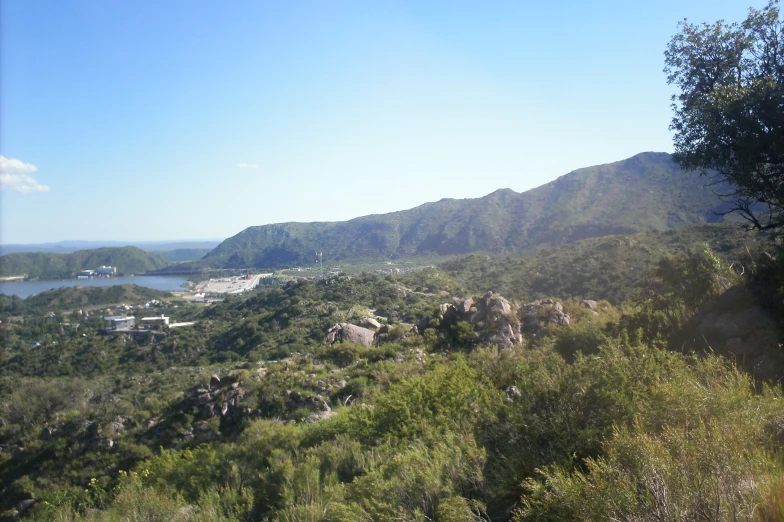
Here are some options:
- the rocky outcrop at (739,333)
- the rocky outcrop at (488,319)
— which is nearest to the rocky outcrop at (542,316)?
the rocky outcrop at (488,319)

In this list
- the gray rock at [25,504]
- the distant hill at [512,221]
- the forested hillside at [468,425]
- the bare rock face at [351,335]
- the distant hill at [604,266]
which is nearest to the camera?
the forested hillside at [468,425]

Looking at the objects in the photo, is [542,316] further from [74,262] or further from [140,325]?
[74,262]

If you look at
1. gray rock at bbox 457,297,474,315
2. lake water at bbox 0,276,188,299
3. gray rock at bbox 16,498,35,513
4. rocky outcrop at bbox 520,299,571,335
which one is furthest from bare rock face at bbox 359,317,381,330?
lake water at bbox 0,276,188,299

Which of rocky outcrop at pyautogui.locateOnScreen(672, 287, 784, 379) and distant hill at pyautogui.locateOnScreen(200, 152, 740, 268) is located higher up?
distant hill at pyautogui.locateOnScreen(200, 152, 740, 268)

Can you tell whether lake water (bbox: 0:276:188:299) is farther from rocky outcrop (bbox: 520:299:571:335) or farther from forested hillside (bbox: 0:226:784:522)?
rocky outcrop (bbox: 520:299:571:335)

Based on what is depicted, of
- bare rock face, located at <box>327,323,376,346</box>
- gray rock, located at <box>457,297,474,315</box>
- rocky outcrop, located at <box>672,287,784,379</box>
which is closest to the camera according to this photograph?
rocky outcrop, located at <box>672,287,784,379</box>

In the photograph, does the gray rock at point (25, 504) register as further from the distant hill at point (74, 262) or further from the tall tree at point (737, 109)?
the distant hill at point (74, 262)

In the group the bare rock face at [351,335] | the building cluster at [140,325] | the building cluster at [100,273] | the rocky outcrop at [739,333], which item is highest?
the rocky outcrop at [739,333]
